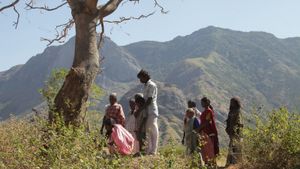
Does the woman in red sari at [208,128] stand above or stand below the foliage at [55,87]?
below

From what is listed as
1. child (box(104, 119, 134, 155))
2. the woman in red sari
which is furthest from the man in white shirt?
the woman in red sari

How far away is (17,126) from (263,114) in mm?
4577

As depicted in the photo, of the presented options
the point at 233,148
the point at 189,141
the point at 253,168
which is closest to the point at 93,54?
the point at 189,141

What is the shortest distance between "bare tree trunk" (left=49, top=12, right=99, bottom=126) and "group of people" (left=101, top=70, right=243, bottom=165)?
0.80 metres

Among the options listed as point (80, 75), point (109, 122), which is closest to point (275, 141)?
point (109, 122)

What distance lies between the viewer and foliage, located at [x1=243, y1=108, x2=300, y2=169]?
23.0ft

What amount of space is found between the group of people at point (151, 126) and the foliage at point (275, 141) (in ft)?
4.64

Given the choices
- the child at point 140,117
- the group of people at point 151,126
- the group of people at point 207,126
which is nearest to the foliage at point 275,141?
the group of people at point 151,126

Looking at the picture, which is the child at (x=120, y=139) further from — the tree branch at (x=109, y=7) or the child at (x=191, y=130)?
the tree branch at (x=109, y=7)

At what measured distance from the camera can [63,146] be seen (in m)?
5.62

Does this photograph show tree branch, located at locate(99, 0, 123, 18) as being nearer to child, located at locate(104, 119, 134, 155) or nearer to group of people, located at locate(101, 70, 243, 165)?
group of people, located at locate(101, 70, 243, 165)

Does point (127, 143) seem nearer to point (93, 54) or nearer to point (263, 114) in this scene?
point (93, 54)

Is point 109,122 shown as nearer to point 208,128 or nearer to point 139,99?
point 139,99

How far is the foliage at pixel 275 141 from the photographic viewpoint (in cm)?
702
